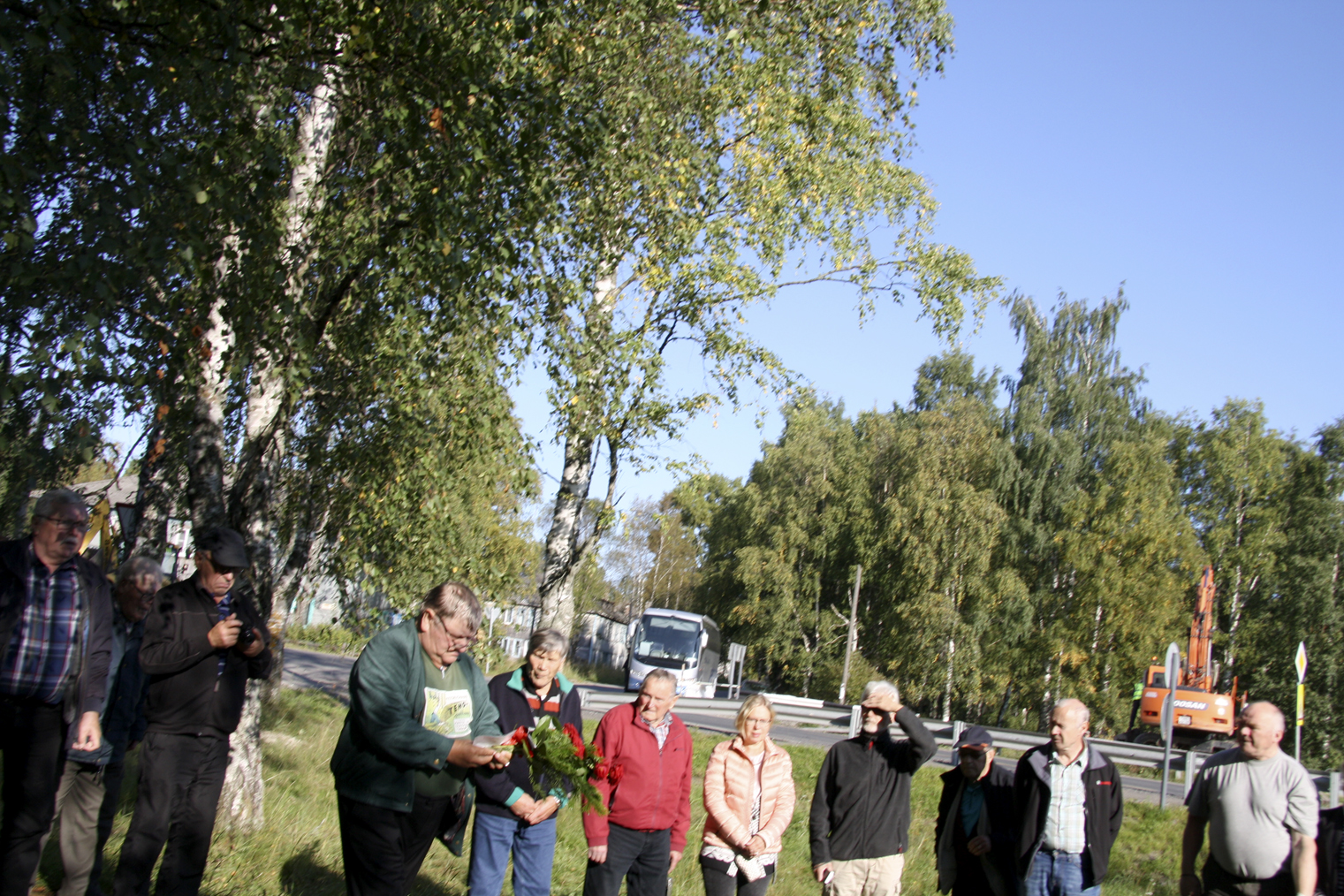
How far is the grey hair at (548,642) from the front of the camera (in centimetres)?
581

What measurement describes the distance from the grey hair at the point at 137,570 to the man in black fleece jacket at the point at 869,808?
4.01m

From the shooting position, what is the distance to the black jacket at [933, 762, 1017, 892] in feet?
21.4

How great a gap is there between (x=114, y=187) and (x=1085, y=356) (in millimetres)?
45651

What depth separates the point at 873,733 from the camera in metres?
6.71

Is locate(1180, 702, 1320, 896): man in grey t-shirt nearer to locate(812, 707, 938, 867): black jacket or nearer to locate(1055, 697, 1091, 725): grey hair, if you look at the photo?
locate(1055, 697, 1091, 725): grey hair

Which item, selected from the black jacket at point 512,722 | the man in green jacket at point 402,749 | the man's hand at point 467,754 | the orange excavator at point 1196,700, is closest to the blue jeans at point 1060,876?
the black jacket at point 512,722

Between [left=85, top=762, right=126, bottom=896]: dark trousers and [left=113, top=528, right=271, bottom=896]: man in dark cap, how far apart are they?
0.87 metres

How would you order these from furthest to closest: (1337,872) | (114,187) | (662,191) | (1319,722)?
(1319,722)
(662,191)
(1337,872)
(114,187)

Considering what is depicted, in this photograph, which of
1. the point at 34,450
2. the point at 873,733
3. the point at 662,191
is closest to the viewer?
the point at 873,733

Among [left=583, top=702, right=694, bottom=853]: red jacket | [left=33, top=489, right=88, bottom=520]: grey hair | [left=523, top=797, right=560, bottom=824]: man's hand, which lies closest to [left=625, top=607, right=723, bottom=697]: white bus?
[left=583, top=702, right=694, bottom=853]: red jacket

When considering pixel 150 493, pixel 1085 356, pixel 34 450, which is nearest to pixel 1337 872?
pixel 34 450

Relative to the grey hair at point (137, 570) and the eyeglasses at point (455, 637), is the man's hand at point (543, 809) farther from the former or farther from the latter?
the grey hair at point (137, 570)

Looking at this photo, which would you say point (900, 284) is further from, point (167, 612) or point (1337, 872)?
point (167, 612)

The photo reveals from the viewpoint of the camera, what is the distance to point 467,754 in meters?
4.05
